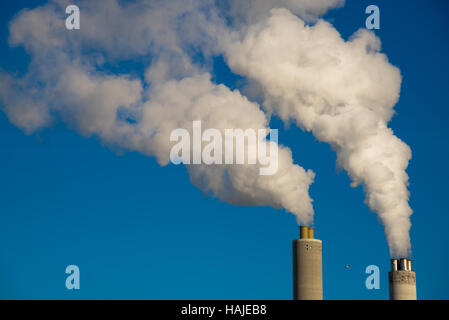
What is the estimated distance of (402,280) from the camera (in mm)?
119438

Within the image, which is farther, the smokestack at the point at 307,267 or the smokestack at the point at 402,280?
the smokestack at the point at 402,280

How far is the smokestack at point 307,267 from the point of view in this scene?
112 metres

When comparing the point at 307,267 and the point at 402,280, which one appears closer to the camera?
the point at 307,267

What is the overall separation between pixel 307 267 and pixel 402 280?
1852 cm

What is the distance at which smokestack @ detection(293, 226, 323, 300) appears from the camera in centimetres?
11250

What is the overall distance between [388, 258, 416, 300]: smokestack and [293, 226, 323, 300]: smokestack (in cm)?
1456

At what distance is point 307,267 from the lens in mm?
114000

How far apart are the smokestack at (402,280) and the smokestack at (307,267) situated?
47.8 feet

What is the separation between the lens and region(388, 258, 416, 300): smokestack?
118 meters

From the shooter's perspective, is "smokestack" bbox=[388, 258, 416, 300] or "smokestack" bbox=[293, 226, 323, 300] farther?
"smokestack" bbox=[388, 258, 416, 300]

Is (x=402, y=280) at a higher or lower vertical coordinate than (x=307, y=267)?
lower
